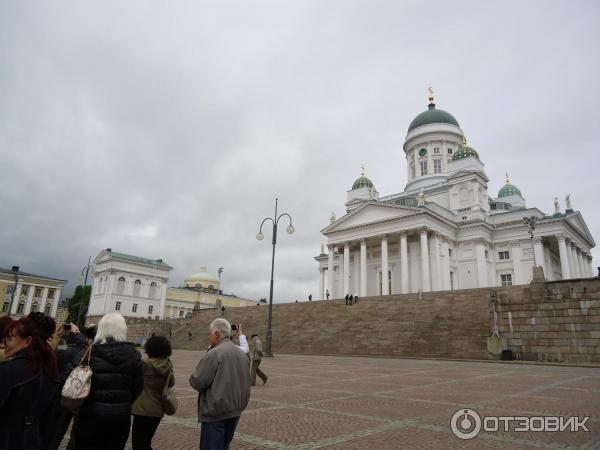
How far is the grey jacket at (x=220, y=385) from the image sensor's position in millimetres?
3922

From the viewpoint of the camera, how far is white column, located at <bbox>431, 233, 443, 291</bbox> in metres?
44.6

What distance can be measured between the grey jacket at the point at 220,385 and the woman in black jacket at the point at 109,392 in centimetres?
58

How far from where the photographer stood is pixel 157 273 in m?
81.8

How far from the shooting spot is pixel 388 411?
7598 mm

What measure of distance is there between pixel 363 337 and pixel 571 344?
1167cm

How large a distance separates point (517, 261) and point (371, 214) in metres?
17.8

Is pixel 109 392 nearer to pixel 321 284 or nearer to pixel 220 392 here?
pixel 220 392

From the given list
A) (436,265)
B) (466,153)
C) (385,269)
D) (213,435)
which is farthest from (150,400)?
(466,153)

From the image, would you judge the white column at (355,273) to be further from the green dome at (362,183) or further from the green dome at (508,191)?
the green dome at (508,191)

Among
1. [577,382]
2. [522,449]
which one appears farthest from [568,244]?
[522,449]

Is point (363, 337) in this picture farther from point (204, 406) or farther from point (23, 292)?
point (23, 292)

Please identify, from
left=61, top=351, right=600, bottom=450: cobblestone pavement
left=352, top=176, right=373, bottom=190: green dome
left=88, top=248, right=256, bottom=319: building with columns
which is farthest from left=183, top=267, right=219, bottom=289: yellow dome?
left=61, top=351, right=600, bottom=450: cobblestone pavement

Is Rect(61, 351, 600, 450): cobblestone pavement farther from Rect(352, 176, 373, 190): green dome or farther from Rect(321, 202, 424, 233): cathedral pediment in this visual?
Rect(352, 176, 373, 190): green dome
